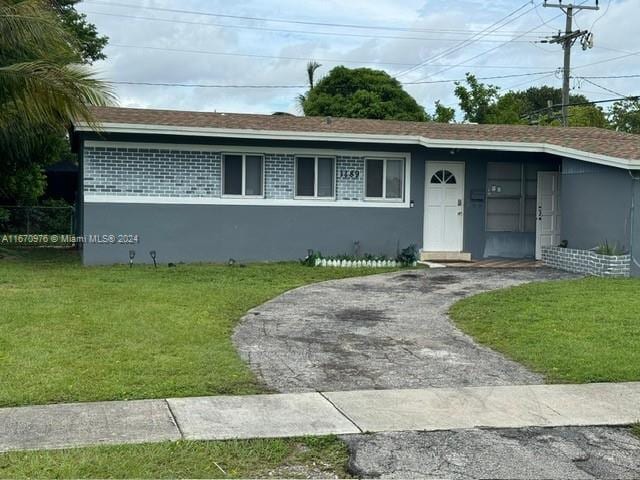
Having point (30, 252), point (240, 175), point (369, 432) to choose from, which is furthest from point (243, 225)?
point (369, 432)

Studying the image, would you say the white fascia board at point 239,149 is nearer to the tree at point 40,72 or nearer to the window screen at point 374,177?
the window screen at point 374,177

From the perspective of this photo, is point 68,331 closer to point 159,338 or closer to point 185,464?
point 159,338

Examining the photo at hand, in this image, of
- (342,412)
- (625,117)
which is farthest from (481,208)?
(625,117)

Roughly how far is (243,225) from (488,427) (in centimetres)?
1109

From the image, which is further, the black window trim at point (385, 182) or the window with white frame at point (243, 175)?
the black window trim at point (385, 182)

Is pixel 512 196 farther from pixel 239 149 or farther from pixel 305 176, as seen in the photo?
pixel 239 149

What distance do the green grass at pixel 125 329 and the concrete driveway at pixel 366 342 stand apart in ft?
1.15

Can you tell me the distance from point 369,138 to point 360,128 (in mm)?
1077

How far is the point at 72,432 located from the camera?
16.1 feet

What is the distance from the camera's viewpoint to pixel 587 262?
14.7 meters

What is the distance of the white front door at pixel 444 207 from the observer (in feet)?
55.7

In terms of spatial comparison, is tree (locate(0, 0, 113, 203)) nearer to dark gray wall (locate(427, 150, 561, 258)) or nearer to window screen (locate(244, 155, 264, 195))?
window screen (locate(244, 155, 264, 195))

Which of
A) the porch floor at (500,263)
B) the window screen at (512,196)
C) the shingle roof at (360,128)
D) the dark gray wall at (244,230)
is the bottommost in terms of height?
the porch floor at (500,263)

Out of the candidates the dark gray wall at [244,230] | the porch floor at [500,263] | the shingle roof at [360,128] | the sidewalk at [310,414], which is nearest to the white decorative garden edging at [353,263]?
the dark gray wall at [244,230]
